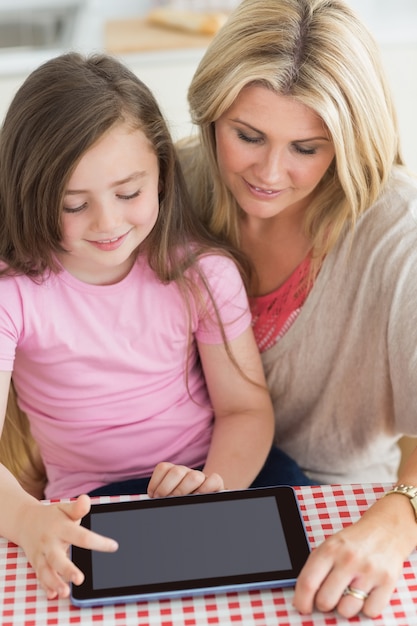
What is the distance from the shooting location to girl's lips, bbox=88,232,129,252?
1.20 metres

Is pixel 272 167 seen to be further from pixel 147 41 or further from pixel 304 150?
pixel 147 41

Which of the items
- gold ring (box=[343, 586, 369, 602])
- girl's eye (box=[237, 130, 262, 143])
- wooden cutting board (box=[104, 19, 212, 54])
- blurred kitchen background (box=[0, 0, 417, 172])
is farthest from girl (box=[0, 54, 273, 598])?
wooden cutting board (box=[104, 19, 212, 54])

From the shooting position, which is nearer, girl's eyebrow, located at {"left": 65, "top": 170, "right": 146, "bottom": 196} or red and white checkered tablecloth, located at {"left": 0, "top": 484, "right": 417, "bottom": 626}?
red and white checkered tablecloth, located at {"left": 0, "top": 484, "right": 417, "bottom": 626}

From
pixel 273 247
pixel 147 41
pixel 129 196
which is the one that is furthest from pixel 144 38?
pixel 129 196

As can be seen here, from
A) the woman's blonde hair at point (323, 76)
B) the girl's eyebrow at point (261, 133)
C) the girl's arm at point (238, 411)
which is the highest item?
the woman's blonde hair at point (323, 76)

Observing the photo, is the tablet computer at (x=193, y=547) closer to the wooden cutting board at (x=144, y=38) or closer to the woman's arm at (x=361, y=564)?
the woman's arm at (x=361, y=564)

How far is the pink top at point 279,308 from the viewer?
1.42 m

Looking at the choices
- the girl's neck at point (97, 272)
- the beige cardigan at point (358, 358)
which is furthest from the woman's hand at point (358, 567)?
the girl's neck at point (97, 272)

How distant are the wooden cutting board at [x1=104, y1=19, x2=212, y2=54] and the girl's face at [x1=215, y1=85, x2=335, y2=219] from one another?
1.24m

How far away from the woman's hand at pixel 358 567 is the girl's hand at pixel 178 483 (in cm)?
18

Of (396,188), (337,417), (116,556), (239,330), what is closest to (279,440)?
(337,417)

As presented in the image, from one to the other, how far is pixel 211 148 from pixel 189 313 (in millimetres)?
270

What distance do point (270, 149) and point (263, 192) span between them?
9 centimetres

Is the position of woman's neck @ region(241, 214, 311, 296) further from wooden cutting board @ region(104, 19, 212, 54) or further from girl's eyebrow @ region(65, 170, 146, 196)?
wooden cutting board @ region(104, 19, 212, 54)
